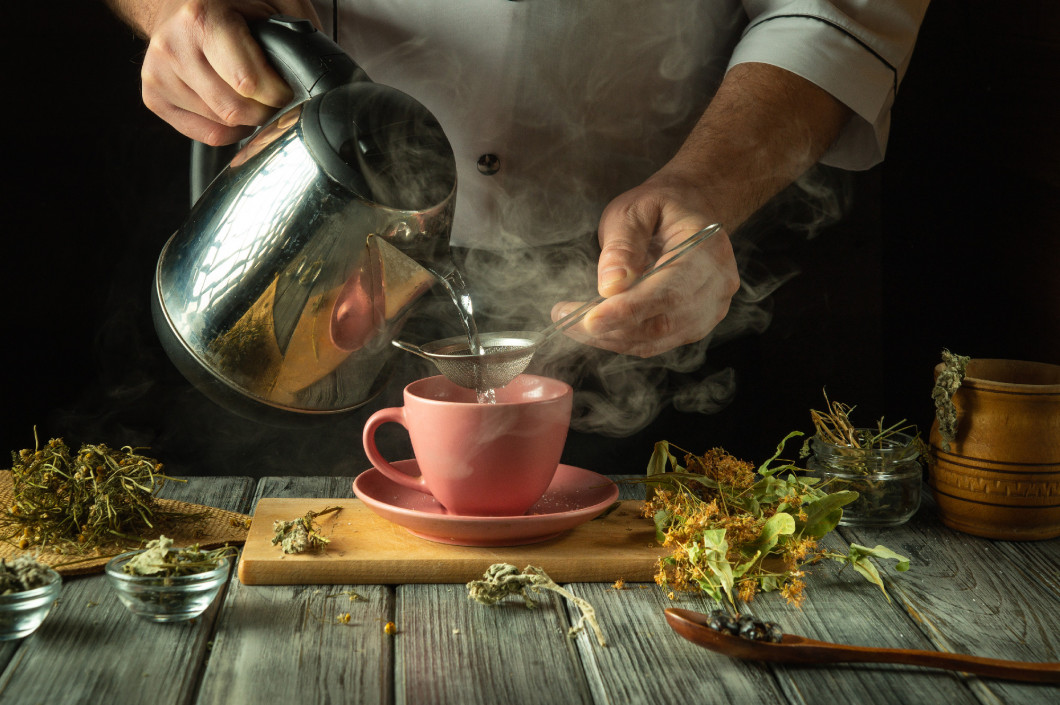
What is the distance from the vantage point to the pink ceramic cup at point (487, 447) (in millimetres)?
864

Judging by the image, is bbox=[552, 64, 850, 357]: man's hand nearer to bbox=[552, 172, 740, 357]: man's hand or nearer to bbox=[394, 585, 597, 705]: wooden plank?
bbox=[552, 172, 740, 357]: man's hand

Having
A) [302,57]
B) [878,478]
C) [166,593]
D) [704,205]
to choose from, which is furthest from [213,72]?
[878,478]

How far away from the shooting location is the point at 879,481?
1.02 metres

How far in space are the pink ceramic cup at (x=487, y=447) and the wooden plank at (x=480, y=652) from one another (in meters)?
0.11

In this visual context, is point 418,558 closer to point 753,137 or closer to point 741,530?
point 741,530

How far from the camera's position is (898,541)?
3.23ft

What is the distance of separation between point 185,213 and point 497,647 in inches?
48.9

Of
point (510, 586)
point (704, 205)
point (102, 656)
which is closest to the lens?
point (102, 656)

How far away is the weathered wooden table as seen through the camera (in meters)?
0.65

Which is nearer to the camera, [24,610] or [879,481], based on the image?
[24,610]

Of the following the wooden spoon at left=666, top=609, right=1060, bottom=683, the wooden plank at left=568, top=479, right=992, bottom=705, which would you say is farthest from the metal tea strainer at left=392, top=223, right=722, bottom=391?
the wooden spoon at left=666, top=609, right=1060, bottom=683

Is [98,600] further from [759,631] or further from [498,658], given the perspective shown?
[759,631]

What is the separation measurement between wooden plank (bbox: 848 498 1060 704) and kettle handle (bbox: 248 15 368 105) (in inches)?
28.7

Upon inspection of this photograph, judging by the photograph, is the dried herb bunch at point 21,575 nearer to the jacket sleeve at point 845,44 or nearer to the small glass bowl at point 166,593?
the small glass bowl at point 166,593
